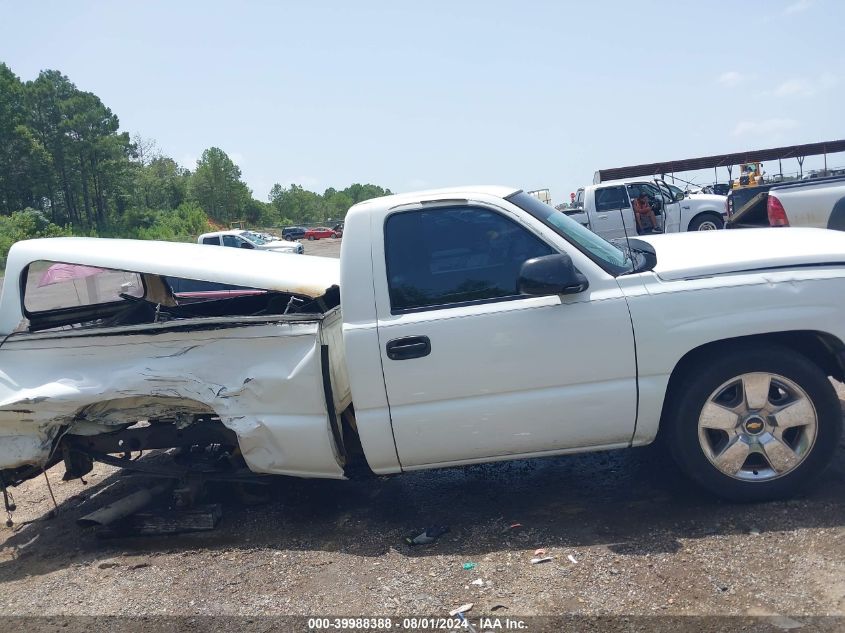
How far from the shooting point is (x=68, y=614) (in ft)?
12.1

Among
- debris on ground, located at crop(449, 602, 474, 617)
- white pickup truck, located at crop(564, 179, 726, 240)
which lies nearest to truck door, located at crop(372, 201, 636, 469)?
debris on ground, located at crop(449, 602, 474, 617)

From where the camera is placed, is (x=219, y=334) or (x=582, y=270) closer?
(x=582, y=270)

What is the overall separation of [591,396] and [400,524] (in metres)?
1.41

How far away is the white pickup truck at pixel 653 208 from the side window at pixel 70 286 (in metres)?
14.1

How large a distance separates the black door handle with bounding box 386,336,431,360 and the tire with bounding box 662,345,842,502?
140 cm

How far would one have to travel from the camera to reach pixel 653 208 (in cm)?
1741

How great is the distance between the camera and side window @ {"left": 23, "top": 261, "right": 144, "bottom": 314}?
4.50 metres

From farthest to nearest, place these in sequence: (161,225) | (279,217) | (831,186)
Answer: (279,217)
(161,225)
(831,186)

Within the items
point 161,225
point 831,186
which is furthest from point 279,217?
point 831,186

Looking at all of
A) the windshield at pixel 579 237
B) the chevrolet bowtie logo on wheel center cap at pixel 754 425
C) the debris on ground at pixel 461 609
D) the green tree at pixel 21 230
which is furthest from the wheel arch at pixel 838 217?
the green tree at pixel 21 230

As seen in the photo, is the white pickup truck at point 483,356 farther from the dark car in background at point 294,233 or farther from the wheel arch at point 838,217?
the dark car in background at point 294,233

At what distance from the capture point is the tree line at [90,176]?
7312 centimetres

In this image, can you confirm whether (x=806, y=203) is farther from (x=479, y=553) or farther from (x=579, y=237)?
(x=479, y=553)

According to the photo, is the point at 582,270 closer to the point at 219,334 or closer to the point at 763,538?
the point at 763,538
